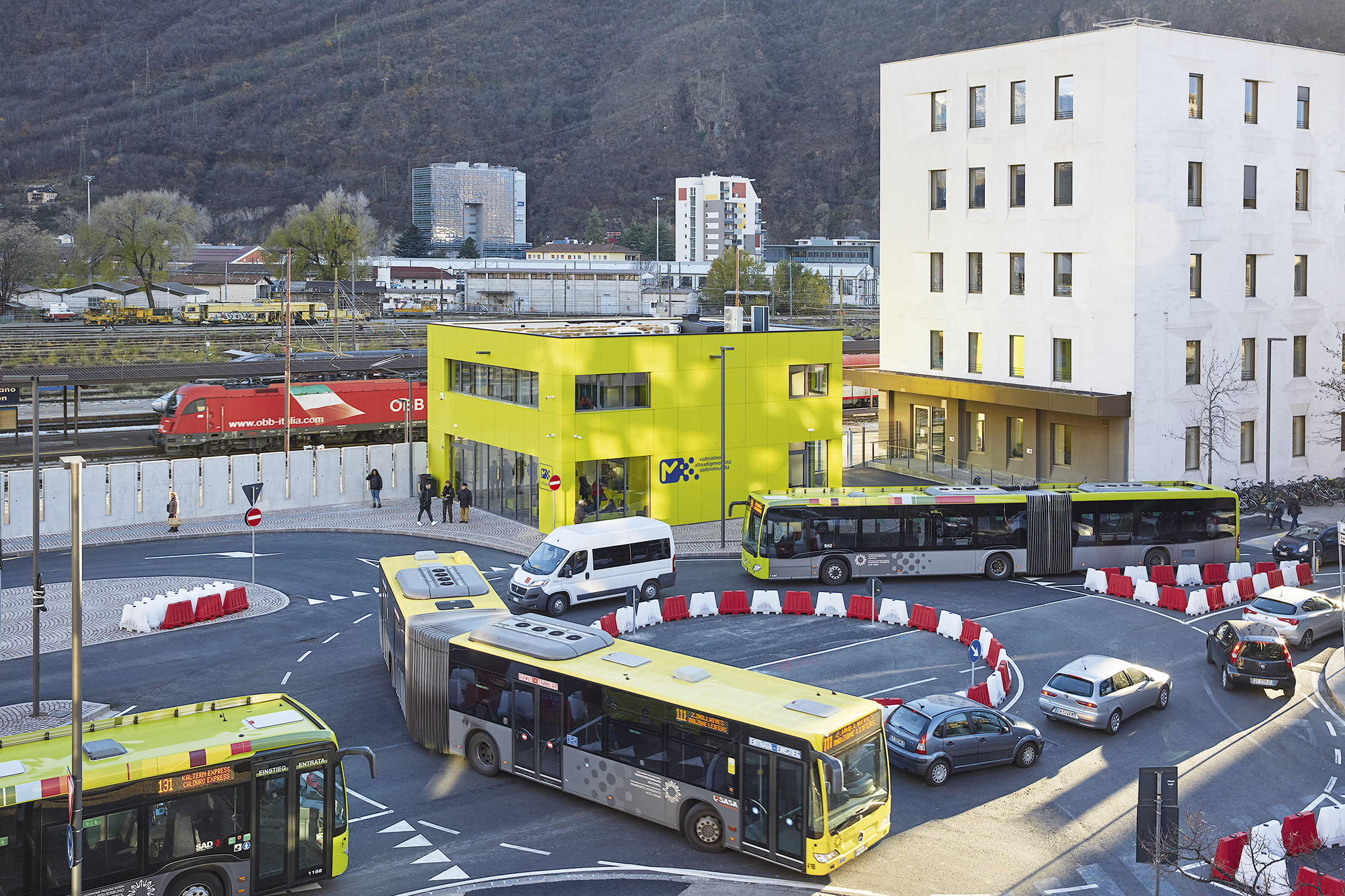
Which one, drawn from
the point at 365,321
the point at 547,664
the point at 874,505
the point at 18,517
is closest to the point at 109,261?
the point at 365,321

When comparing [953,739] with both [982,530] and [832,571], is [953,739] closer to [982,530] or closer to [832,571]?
[832,571]

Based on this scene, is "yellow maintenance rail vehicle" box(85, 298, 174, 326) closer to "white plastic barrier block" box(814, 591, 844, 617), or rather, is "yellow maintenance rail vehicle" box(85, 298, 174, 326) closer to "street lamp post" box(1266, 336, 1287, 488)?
"white plastic barrier block" box(814, 591, 844, 617)

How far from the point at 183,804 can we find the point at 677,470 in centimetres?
2872

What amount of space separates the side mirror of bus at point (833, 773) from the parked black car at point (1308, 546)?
2750 cm

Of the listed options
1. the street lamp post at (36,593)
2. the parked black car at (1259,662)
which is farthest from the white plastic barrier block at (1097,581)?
the street lamp post at (36,593)

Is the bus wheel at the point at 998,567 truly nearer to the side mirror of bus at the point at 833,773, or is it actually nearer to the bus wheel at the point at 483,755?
the bus wheel at the point at 483,755

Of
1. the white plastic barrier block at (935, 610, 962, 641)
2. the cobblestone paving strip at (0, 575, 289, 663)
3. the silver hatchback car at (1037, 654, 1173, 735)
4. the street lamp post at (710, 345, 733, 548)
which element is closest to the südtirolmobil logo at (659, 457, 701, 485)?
the street lamp post at (710, 345, 733, 548)

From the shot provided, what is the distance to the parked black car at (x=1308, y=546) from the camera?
37.7 metres

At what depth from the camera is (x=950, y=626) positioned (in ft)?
95.5

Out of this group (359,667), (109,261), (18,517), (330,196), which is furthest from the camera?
(330,196)

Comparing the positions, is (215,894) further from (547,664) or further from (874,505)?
(874,505)

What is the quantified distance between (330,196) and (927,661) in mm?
151472

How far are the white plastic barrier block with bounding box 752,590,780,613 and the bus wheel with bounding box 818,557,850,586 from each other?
3.11 metres

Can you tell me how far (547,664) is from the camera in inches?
750
